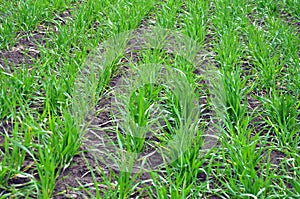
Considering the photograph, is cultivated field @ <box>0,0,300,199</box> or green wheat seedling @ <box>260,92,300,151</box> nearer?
cultivated field @ <box>0,0,300,199</box>

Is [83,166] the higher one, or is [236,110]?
[236,110]

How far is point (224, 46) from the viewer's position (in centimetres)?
298

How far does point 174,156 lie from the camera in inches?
74.0

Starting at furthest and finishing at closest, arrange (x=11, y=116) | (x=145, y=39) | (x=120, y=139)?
1. (x=145, y=39)
2. (x=11, y=116)
3. (x=120, y=139)

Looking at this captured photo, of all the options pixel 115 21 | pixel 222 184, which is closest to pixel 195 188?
pixel 222 184

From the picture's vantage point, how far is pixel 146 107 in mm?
2199

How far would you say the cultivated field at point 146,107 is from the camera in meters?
1.79

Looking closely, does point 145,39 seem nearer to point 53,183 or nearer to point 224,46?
point 224,46

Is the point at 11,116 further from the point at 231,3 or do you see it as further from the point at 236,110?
the point at 231,3

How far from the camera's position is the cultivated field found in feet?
5.87

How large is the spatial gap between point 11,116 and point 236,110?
1.12 m

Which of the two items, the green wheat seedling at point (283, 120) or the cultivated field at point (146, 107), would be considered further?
the green wheat seedling at point (283, 120)

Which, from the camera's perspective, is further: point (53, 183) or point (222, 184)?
point (222, 184)

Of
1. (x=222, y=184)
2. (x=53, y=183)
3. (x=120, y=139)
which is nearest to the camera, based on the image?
(x=53, y=183)
